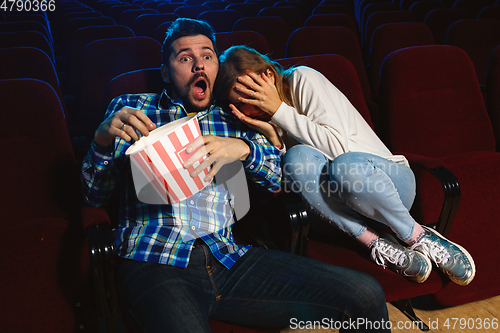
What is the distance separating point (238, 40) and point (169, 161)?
0.91 meters

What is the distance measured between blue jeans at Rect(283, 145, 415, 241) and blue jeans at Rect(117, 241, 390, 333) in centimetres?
A: 13

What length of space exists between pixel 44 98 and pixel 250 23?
1.27 meters

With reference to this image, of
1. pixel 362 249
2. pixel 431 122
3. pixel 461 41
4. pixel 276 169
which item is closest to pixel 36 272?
pixel 276 169

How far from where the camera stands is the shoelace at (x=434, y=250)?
73cm

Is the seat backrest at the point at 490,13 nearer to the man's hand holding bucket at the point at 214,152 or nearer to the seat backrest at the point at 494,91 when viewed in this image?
the seat backrest at the point at 494,91

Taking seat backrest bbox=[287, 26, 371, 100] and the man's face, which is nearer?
the man's face

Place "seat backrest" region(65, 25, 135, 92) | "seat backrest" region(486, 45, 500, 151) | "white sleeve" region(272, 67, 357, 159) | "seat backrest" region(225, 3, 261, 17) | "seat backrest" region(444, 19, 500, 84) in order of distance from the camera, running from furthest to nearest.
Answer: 1. "seat backrest" region(225, 3, 261, 17)
2. "seat backrest" region(444, 19, 500, 84)
3. "seat backrest" region(65, 25, 135, 92)
4. "seat backrest" region(486, 45, 500, 151)
5. "white sleeve" region(272, 67, 357, 159)

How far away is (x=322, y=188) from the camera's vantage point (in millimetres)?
741

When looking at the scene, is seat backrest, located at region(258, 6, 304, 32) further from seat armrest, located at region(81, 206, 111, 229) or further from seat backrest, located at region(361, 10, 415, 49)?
seat armrest, located at region(81, 206, 111, 229)

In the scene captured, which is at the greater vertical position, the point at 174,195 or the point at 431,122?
the point at 174,195

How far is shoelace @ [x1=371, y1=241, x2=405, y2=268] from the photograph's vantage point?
716 millimetres

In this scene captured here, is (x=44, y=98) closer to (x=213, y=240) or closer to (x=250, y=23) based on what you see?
(x=213, y=240)

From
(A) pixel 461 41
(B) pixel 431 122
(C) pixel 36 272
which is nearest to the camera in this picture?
(C) pixel 36 272

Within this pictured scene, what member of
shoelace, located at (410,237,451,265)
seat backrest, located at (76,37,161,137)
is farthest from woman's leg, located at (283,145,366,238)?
seat backrest, located at (76,37,161,137)
